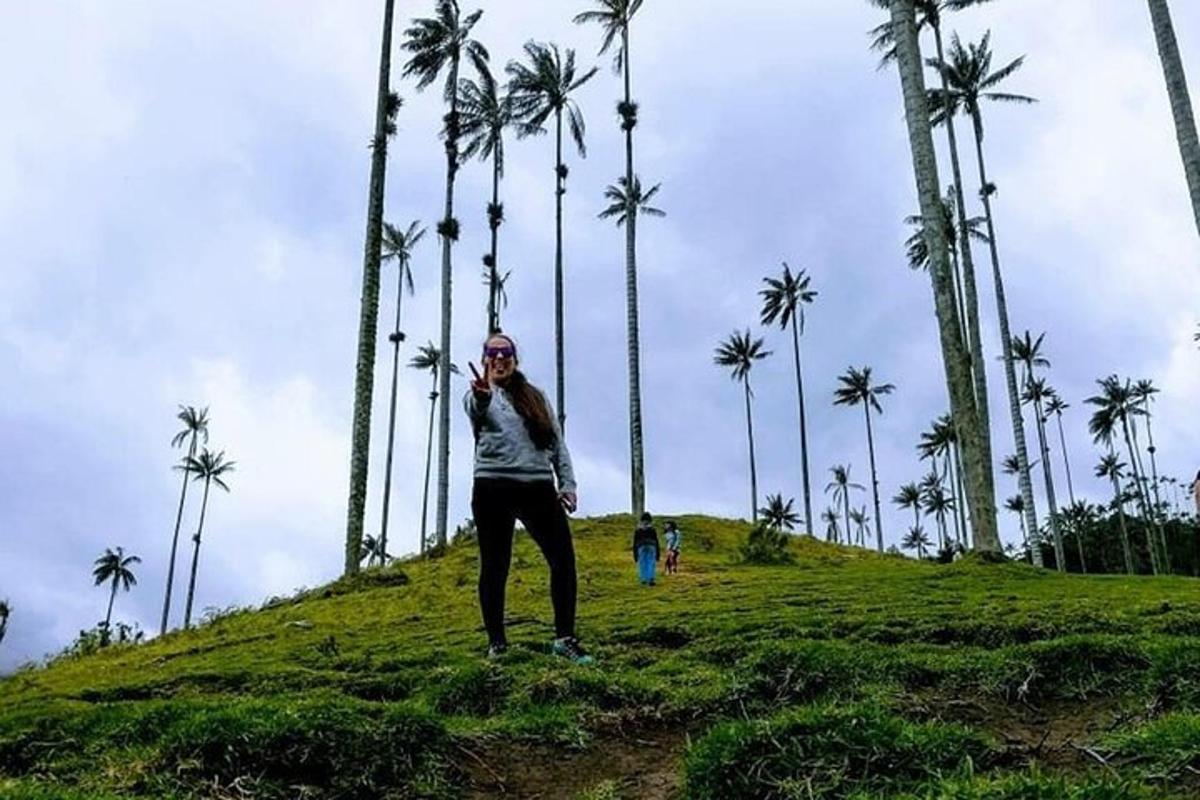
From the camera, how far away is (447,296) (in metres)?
33.6

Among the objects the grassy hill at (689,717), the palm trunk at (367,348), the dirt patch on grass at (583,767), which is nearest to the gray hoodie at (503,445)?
the grassy hill at (689,717)

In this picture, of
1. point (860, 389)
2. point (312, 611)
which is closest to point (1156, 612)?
point (312, 611)

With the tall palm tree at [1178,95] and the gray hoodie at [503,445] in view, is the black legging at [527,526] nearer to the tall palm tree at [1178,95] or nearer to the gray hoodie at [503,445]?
the gray hoodie at [503,445]

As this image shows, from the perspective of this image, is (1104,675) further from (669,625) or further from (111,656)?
(111,656)

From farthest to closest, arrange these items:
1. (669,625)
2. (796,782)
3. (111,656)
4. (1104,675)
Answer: (111,656)
(669,625)
(1104,675)
(796,782)

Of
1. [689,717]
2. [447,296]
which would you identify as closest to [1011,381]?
[447,296]

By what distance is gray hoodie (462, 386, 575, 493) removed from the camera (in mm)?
5688

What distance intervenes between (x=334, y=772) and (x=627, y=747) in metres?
1.12

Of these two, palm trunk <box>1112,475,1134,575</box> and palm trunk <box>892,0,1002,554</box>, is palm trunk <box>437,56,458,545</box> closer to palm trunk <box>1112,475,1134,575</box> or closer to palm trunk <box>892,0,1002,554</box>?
palm trunk <box>892,0,1002,554</box>

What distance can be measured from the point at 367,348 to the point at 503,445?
14.8 m

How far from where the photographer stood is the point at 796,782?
304 centimetres

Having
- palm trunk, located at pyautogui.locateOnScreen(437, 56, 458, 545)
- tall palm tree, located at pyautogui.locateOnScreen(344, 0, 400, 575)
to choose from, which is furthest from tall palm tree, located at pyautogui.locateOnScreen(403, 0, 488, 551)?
tall palm tree, located at pyautogui.locateOnScreen(344, 0, 400, 575)

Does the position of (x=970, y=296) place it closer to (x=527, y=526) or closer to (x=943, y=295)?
(x=943, y=295)

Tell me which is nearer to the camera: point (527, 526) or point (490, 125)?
point (527, 526)
